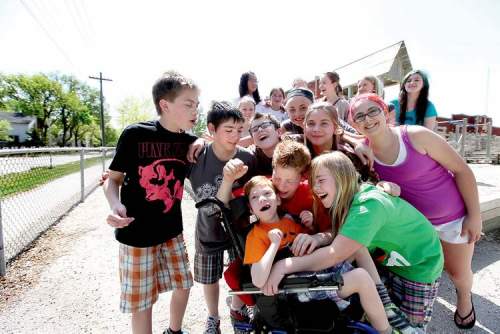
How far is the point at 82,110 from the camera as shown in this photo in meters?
58.7

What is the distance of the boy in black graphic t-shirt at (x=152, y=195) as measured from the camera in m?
1.92

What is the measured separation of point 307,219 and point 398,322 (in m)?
0.72

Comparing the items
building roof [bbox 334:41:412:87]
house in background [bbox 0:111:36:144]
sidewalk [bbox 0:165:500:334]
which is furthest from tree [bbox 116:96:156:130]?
sidewalk [bbox 0:165:500:334]

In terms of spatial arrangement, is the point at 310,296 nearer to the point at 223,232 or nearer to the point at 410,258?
the point at 410,258

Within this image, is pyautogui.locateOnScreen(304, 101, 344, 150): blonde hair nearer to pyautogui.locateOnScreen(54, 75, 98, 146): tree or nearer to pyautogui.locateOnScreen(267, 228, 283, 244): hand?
pyautogui.locateOnScreen(267, 228, 283, 244): hand

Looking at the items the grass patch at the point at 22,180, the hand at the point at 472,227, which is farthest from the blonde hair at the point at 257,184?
the grass patch at the point at 22,180

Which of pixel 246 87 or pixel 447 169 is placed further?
pixel 246 87

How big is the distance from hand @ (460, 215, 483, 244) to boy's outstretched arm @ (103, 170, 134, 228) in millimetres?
2325

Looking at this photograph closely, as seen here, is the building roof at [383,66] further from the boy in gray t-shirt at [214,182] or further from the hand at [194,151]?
the hand at [194,151]

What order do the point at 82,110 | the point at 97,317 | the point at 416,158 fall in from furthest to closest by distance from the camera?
the point at 82,110, the point at 97,317, the point at 416,158

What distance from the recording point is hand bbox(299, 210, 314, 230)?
182 cm

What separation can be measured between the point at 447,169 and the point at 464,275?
35.6 inches

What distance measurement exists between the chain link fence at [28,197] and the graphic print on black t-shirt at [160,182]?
7.46 ft

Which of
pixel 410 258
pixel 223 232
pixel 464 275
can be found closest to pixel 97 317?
pixel 223 232
